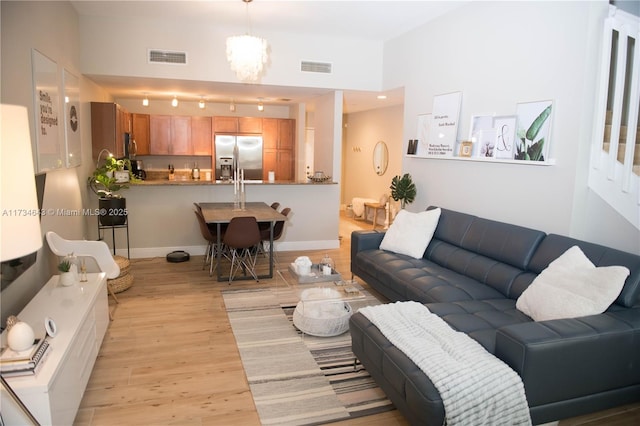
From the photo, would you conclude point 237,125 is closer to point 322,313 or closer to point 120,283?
point 120,283

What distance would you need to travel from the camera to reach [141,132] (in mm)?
8539

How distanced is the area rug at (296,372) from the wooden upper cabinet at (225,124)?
17.9ft

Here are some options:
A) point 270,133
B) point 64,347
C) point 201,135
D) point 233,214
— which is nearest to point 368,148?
point 270,133

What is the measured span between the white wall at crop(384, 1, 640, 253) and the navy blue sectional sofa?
359mm

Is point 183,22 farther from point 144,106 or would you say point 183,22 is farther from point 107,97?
point 144,106

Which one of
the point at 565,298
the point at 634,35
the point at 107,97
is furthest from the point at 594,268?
the point at 107,97

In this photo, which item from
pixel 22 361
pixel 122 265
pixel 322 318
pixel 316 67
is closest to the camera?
pixel 22 361

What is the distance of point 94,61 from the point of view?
547cm

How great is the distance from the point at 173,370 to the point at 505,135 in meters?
3.63

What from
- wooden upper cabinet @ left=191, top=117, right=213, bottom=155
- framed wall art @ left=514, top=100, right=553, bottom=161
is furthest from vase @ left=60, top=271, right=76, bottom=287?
wooden upper cabinet @ left=191, top=117, right=213, bottom=155

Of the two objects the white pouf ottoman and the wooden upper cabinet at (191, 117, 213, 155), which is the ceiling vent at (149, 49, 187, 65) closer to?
the wooden upper cabinet at (191, 117, 213, 155)

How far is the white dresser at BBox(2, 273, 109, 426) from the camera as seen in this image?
2.01 m

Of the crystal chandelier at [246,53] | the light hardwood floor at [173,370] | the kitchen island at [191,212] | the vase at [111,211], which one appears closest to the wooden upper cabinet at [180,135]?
the kitchen island at [191,212]

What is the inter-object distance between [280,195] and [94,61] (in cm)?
312
